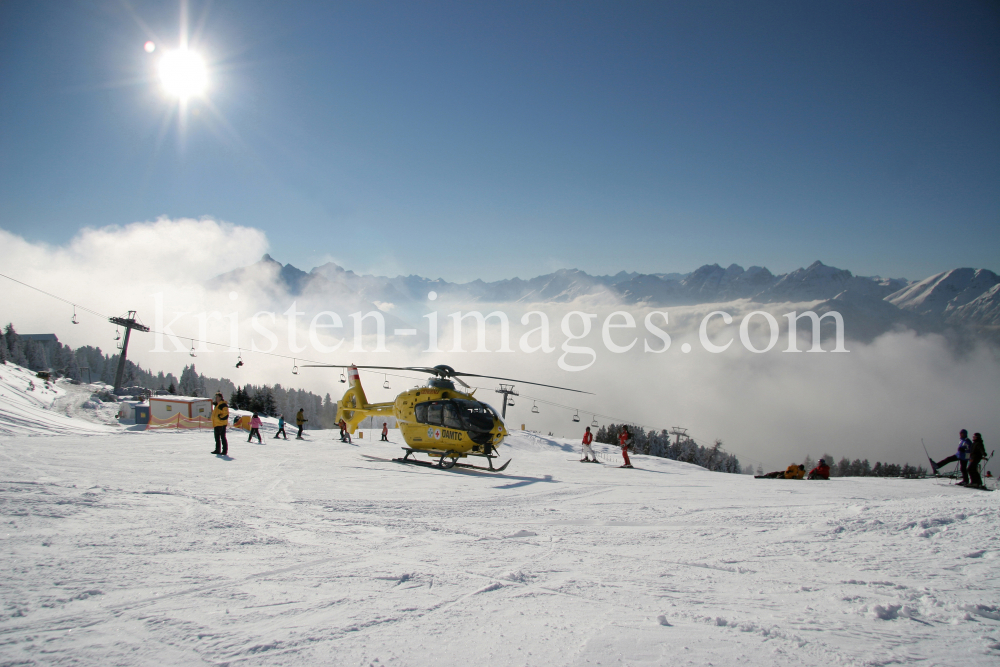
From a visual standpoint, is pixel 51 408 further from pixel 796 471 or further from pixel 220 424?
pixel 796 471

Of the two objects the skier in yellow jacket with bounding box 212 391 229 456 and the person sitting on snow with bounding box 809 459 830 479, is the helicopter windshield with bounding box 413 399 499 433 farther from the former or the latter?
the person sitting on snow with bounding box 809 459 830 479

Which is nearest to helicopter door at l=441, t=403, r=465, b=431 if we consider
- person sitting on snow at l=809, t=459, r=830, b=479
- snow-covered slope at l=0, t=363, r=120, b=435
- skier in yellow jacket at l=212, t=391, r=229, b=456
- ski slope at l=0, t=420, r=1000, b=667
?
skier in yellow jacket at l=212, t=391, r=229, b=456

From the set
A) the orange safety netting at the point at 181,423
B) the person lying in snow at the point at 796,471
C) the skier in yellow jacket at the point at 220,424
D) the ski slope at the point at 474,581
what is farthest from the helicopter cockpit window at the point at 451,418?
the orange safety netting at the point at 181,423

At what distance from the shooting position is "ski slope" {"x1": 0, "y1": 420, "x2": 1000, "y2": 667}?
2.52m

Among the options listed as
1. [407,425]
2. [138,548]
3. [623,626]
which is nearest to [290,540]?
[138,548]

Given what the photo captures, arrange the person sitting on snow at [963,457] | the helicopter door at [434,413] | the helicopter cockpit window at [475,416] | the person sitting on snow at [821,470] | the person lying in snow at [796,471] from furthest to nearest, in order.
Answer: the person lying in snow at [796,471]
the person sitting on snow at [821,470]
the helicopter door at [434,413]
the helicopter cockpit window at [475,416]
the person sitting on snow at [963,457]

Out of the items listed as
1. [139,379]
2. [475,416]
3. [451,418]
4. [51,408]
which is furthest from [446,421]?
[139,379]

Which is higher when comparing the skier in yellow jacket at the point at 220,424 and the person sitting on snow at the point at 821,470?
the skier in yellow jacket at the point at 220,424

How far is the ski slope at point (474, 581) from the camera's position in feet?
8.27

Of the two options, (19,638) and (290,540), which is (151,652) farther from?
(290,540)

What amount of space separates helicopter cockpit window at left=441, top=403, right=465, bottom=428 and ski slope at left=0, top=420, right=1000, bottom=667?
25.4 feet

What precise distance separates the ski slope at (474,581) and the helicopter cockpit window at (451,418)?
7741 millimetres

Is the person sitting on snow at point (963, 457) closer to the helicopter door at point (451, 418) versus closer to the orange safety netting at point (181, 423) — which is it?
the helicopter door at point (451, 418)

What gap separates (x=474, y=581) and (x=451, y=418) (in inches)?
451
